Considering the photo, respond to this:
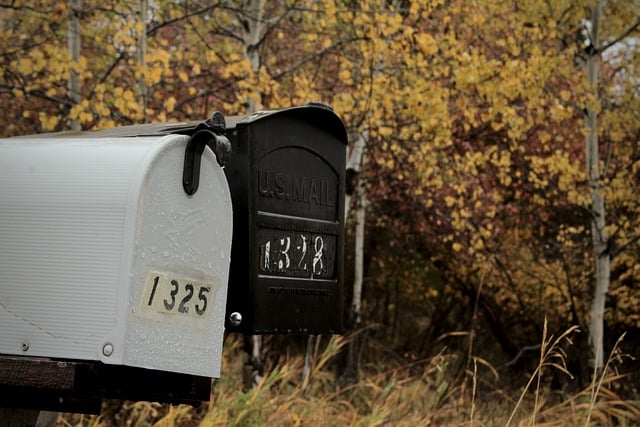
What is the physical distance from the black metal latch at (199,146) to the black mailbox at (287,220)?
1.48 feet

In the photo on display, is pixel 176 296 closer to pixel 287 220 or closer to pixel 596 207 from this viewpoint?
pixel 287 220

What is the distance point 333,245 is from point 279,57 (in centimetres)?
884

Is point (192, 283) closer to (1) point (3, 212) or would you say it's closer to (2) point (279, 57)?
(1) point (3, 212)

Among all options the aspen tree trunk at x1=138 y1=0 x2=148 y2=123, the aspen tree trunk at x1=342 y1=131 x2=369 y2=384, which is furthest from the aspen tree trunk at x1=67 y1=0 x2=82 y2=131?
the aspen tree trunk at x1=342 y1=131 x2=369 y2=384

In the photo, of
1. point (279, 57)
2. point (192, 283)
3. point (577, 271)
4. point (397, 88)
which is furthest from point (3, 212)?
point (577, 271)

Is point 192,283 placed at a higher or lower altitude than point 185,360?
higher

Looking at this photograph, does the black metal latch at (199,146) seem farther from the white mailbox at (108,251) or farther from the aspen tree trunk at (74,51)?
the aspen tree trunk at (74,51)

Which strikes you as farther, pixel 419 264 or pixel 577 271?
pixel 419 264

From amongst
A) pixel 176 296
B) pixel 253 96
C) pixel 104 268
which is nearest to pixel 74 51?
pixel 253 96

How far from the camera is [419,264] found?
15.1 metres

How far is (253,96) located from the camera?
7496 millimetres

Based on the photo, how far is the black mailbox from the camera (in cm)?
296

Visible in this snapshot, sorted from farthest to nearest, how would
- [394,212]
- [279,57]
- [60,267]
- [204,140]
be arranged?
[394,212] < [279,57] < [204,140] < [60,267]

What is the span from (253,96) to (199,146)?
5.07 metres
